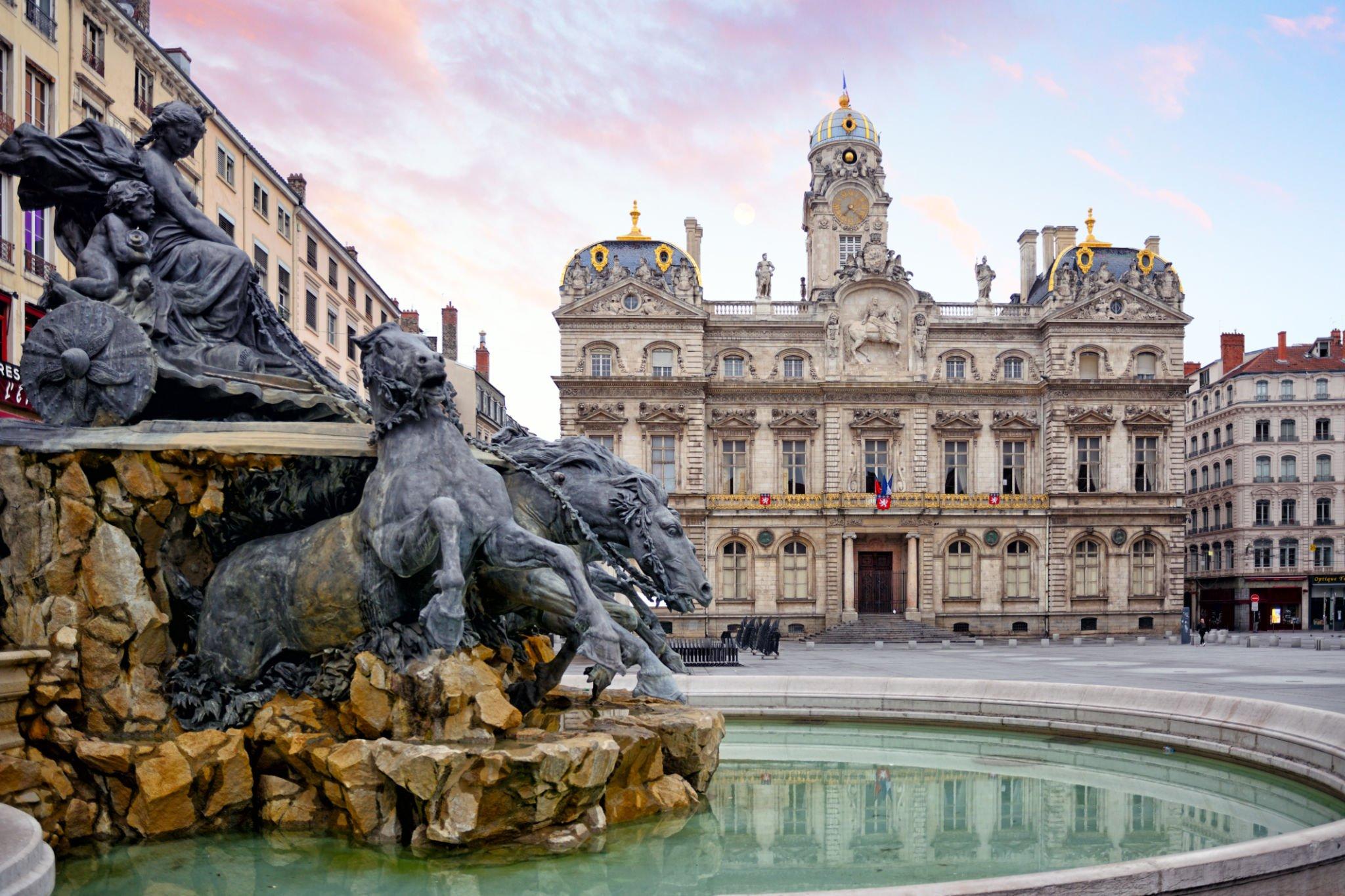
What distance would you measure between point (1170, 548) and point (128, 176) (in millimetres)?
49560

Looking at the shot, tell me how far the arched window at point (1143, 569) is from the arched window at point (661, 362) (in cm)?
2189

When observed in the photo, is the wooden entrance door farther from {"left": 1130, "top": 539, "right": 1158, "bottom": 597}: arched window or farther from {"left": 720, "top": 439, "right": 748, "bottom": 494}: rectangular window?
{"left": 1130, "top": 539, "right": 1158, "bottom": 597}: arched window

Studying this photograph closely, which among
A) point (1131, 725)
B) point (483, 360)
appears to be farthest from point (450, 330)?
point (1131, 725)

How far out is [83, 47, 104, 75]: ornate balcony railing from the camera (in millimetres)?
28453

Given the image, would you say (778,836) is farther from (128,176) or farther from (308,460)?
(128,176)

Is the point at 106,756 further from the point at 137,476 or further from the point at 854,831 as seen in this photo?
the point at 854,831

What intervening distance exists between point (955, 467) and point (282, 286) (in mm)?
29205

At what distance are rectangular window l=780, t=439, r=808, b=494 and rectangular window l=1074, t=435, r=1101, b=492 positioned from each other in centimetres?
1209

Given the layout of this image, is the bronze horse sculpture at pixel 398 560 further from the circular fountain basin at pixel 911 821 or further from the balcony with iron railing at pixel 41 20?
the balcony with iron railing at pixel 41 20

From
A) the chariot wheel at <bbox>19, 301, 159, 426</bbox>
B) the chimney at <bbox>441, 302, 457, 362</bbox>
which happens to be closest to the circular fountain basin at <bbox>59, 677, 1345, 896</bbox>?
the chariot wheel at <bbox>19, 301, 159, 426</bbox>

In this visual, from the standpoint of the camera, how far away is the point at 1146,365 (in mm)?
51094

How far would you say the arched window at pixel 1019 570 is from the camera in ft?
165

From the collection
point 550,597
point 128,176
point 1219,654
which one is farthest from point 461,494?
point 1219,654

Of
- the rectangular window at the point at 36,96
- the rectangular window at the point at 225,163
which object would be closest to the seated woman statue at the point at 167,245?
the rectangular window at the point at 36,96
